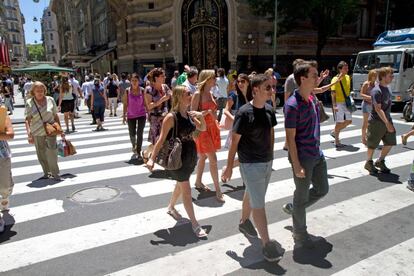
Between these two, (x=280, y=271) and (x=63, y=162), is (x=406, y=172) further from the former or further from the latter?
(x=63, y=162)


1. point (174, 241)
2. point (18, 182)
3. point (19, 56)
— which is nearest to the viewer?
point (174, 241)

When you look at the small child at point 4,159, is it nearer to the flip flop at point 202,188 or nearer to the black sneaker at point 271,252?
the flip flop at point 202,188

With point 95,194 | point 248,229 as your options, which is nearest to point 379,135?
point 248,229

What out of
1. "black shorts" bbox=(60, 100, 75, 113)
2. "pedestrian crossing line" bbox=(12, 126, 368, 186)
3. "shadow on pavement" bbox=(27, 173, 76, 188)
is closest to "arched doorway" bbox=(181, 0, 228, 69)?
"black shorts" bbox=(60, 100, 75, 113)

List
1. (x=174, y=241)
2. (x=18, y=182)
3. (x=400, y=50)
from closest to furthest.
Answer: (x=174, y=241) < (x=18, y=182) < (x=400, y=50)

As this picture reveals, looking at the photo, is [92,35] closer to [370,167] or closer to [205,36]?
[205,36]

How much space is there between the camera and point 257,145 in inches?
142

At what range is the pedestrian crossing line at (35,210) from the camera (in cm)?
482

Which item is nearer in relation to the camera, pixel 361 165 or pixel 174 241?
pixel 174 241

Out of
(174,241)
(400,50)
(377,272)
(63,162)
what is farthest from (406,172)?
(400,50)

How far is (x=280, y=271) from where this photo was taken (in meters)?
3.46

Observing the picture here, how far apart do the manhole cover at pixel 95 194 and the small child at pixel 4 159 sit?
0.95m

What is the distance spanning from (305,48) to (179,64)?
9852 millimetres

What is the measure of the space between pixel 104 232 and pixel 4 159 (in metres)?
1.60
